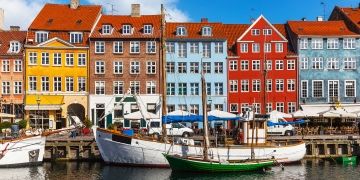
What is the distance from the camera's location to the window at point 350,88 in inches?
2694

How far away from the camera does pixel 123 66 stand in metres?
67.4

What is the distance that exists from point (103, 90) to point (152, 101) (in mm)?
5589

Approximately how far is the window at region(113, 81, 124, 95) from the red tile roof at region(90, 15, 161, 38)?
524 cm

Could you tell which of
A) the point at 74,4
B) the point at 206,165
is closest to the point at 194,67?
the point at 74,4

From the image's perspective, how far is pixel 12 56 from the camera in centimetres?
6681

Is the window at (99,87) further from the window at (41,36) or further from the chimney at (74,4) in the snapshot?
the chimney at (74,4)

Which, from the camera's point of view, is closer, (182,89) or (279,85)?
(182,89)

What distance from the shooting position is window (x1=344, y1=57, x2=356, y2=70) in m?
69.1

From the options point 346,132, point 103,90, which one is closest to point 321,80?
point 346,132

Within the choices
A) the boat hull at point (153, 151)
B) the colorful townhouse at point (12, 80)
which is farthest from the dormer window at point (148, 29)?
the boat hull at point (153, 151)

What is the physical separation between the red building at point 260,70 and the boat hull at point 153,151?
22.4 metres

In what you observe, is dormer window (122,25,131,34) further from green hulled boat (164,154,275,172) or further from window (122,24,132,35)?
green hulled boat (164,154,275,172)

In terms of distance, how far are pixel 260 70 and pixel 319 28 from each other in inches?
342

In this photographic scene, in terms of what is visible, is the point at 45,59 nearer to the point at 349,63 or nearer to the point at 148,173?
the point at 148,173
